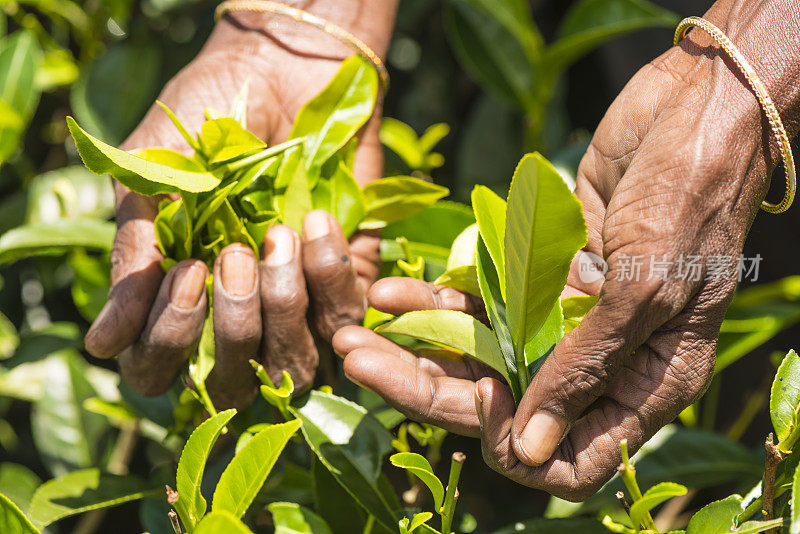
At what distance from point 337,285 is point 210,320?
142 mm

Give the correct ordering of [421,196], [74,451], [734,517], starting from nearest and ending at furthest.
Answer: [734,517], [421,196], [74,451]

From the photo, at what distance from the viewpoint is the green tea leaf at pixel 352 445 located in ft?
2.42

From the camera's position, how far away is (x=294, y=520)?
73 cm

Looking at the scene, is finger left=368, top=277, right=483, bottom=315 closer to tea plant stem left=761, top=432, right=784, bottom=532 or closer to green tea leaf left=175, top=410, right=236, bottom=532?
green tea leaf left=175, top=410, right=236, bottom=532

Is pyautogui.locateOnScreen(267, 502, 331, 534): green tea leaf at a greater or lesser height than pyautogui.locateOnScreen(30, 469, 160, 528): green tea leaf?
greater

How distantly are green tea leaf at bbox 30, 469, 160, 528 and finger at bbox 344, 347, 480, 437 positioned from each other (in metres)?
0.38

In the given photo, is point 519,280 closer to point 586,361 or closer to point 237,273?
point 586,361

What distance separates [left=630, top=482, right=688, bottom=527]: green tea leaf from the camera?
53cm

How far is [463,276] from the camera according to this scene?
70 cm

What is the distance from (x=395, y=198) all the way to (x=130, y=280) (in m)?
0.31

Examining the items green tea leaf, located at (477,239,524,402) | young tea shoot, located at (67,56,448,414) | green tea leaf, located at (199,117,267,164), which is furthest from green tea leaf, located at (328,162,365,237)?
green tea leaf, located at (477,239,524,402)

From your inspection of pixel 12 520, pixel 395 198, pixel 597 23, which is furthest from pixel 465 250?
pixel 597 23

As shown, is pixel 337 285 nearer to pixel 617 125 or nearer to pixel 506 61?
pixel 617 125

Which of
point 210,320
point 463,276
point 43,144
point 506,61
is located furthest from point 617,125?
point 43,144
